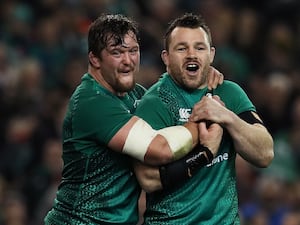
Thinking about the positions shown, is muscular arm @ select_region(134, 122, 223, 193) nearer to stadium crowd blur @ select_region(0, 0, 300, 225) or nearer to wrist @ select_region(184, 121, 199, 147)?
wrist @ select_region(184, 121, 199, 147)

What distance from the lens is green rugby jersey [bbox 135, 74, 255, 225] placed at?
6527mm

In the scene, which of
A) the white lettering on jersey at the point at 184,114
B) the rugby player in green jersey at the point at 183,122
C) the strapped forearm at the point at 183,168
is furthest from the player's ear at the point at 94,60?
the strapped forearm at the point at 183,168

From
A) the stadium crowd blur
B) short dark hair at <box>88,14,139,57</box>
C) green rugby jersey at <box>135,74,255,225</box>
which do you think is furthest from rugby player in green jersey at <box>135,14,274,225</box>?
the stadium crowd blur

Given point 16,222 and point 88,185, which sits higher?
point 88,185

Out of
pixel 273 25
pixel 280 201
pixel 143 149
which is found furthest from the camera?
pixel 273 25

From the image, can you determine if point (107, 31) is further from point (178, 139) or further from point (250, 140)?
point (250, 140)

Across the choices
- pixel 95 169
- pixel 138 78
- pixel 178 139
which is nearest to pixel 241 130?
pixel 178 139

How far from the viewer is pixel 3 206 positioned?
1097 centimetres

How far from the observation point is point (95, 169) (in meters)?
6.59

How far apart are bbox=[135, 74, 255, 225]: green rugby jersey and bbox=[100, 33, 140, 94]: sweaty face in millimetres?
170

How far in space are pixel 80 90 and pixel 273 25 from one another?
6.84 meters

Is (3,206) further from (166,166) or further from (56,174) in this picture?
(166,166)

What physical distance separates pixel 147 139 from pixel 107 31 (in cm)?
74

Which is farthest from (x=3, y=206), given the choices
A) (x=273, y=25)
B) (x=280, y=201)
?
(x=273, y=25)
